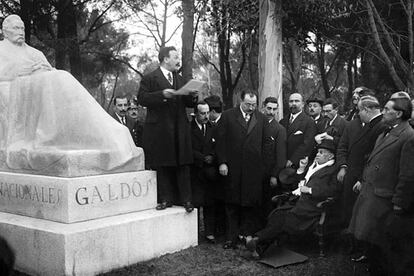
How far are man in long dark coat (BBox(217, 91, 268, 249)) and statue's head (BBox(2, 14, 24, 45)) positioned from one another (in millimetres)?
2662

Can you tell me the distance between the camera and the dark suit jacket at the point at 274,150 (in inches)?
239

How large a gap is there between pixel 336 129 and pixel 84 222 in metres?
3.09

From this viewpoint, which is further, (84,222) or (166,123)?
(166,123)

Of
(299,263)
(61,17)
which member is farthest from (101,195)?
(61,17)

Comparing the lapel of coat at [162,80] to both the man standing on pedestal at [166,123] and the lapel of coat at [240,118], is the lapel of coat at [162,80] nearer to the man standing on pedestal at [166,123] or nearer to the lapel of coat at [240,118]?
the man standing on pedestal at [166,123]

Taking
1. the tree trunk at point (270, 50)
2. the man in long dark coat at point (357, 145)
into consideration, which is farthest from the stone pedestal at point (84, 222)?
the tree trunk at point (270, 50)

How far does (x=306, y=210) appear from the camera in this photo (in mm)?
5500

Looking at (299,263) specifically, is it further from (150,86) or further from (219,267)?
(150,86)

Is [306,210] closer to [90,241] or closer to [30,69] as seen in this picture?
[90,241]

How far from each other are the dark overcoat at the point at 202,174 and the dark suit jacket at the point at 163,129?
670mm

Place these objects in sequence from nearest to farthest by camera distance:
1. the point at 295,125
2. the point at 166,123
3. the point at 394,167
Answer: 1. the point at 394,167
2. the point at 166,123
3. the point at 295,125

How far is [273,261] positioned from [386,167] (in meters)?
1.61

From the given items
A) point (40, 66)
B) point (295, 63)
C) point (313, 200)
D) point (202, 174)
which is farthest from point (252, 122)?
point (295, 63)

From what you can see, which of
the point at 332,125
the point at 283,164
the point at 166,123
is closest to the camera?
the point at 166,123
